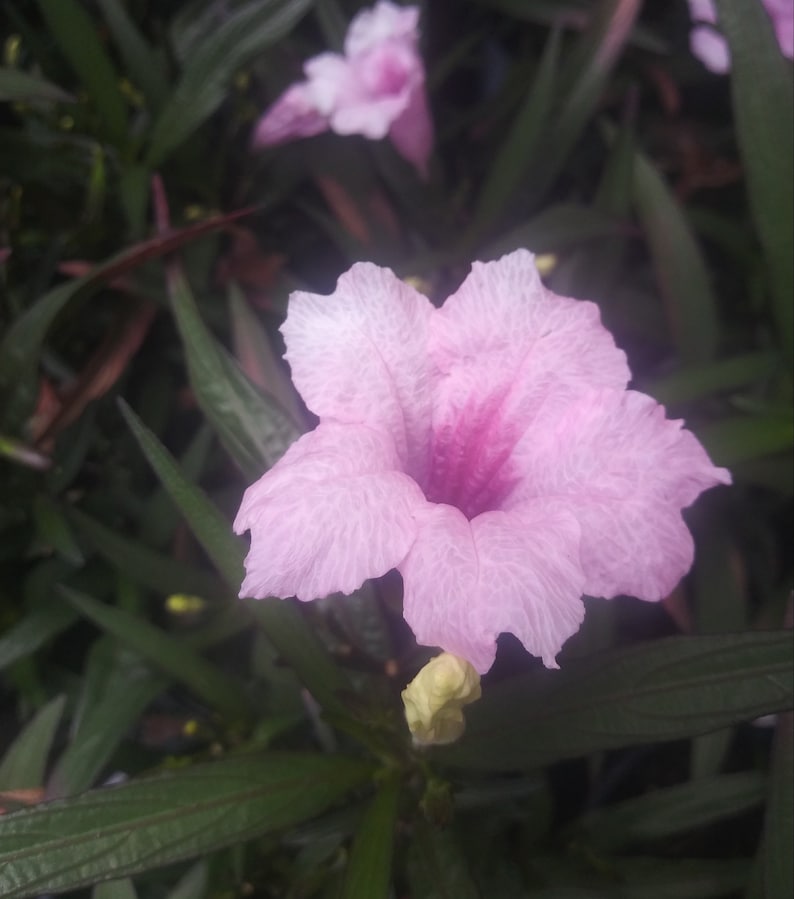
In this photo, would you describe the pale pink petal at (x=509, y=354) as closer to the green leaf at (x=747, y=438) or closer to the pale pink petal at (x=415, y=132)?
the green leaf at (x=747, y=438)

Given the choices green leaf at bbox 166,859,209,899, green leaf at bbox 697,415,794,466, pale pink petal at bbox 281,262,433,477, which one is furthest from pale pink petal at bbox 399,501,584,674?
green leaf at bbox 166,859,209,899

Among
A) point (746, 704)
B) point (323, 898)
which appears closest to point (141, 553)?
point (323, 898)

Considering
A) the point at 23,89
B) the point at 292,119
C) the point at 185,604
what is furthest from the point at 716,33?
the point at 185,604

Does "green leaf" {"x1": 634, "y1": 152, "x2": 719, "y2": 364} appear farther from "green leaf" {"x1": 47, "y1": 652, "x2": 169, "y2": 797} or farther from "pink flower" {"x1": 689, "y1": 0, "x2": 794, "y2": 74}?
"green leaf" {"x1": 47, "y1": 652, "x2": 169, "y2": 797}

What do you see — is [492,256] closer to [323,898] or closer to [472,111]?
[472,111]

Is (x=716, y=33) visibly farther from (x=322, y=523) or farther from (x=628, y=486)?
(x=322, y=523)

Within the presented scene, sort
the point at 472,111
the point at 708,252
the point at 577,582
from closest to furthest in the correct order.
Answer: the point at 577,582, the point at 472,111, the point at 708,252

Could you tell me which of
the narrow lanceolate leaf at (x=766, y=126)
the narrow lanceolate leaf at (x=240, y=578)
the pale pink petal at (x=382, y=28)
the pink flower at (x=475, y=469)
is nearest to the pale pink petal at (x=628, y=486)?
the pink flower at (x=475, y=469)
